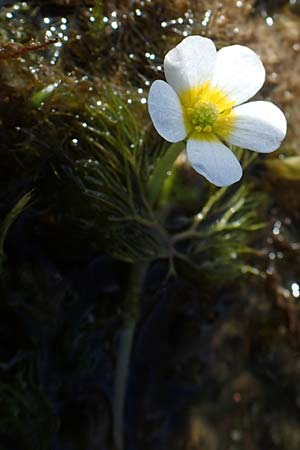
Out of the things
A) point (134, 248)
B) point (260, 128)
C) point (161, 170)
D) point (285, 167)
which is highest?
point (260, 128)

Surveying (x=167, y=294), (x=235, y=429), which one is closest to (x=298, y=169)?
(x=167, y=294)

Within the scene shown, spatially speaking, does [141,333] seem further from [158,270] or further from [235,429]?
[235,429]

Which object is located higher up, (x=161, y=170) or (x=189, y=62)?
(x=189, y=62)

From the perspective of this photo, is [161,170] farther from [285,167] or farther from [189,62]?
[285,167]

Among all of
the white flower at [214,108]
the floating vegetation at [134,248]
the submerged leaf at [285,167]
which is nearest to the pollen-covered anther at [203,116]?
the white flower at [214,108]

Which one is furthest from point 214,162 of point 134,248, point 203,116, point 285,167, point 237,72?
point 285,167

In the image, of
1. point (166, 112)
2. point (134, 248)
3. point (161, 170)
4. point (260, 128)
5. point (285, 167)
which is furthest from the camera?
point (285, 167)
